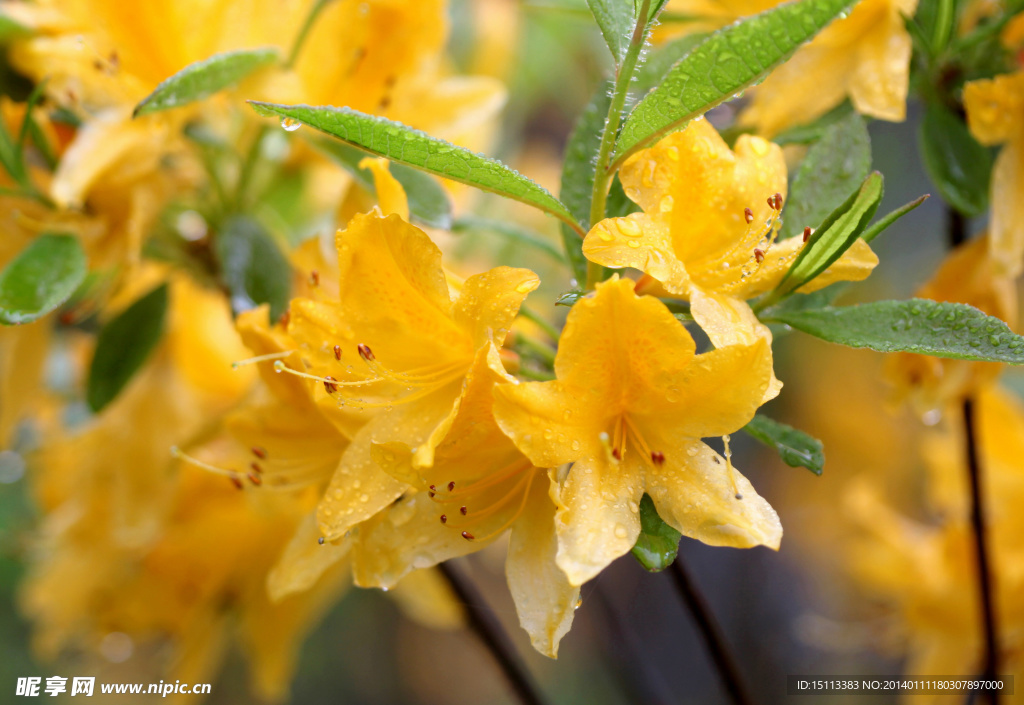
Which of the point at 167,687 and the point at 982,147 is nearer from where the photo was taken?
the point at 982,147

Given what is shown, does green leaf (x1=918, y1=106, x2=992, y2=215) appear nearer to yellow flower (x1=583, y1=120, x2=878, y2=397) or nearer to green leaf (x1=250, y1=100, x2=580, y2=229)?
yellow flower (x1=583, y1=120, x2=878, y2=397)

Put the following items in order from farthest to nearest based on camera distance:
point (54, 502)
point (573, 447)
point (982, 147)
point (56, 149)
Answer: point (54, 502) → point (56, 149) → point (982, 147) → point (573, 447)

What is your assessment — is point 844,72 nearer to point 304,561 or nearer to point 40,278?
point 304,561

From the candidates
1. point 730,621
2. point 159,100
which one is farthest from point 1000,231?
point 730,621

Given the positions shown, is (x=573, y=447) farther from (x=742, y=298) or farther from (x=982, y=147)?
(x=982, y=147)

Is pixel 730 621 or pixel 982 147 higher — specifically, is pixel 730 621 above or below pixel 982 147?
below

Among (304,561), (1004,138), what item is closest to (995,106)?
(1004,138)

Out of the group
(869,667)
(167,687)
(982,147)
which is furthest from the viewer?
(869,667)
